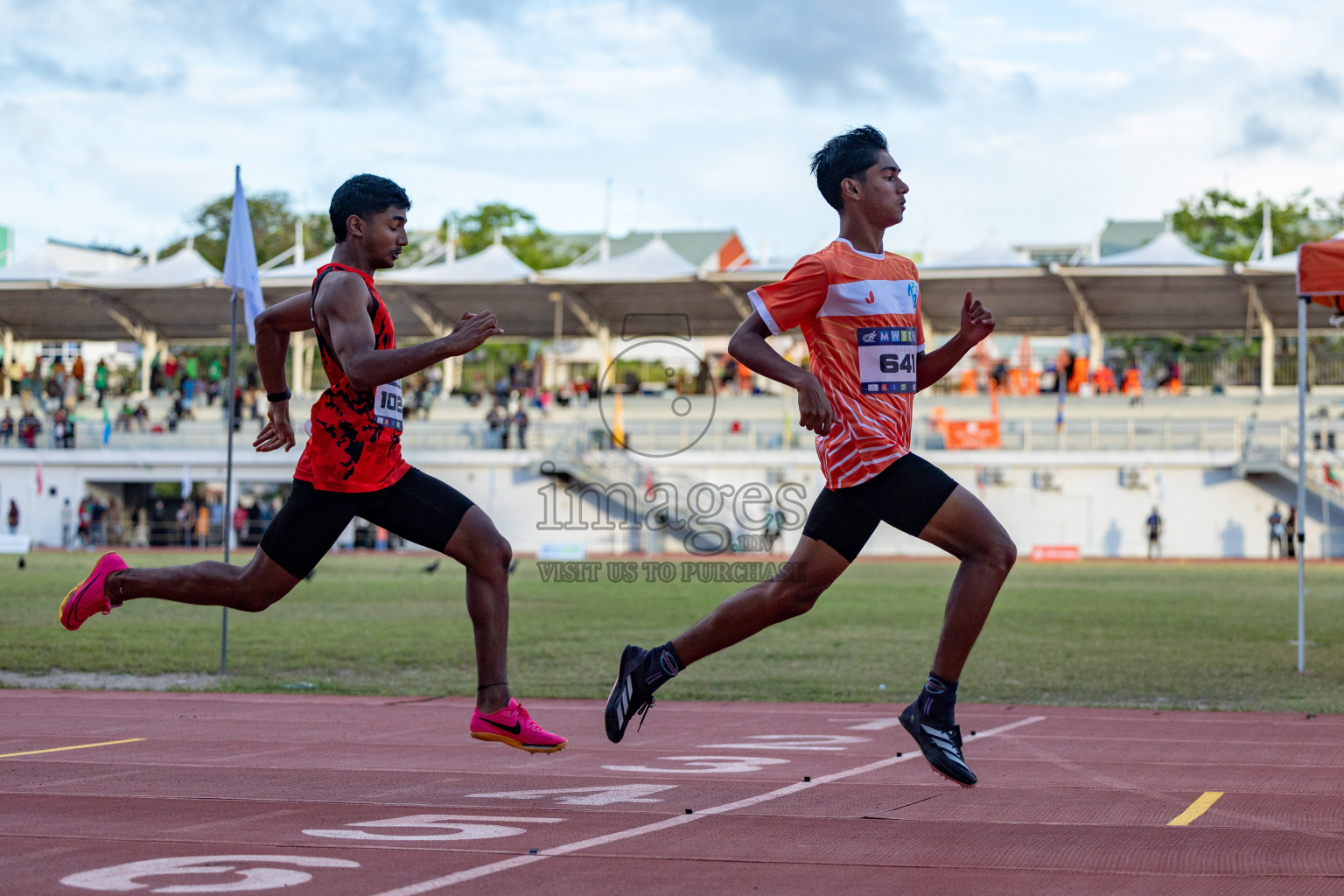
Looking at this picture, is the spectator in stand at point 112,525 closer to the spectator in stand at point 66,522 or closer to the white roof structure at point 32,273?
the spectator in stand at point 66,522

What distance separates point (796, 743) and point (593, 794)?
213cm

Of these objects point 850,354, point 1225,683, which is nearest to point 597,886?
point 850,354

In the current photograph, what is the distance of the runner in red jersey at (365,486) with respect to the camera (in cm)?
529

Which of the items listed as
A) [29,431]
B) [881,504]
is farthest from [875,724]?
[29,431]

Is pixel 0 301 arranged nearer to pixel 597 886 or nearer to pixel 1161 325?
pixel 1161 325

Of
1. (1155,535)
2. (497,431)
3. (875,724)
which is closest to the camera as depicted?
(875,724)

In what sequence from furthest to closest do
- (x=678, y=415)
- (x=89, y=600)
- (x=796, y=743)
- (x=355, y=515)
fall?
(x=678, y=415)
(x=796, y=743)
(x=89, y=600)
(x=355, y=515)

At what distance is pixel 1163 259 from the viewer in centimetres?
4556

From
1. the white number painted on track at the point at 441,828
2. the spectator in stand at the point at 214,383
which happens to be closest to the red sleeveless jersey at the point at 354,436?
the white number painted on track at the point at 441,828

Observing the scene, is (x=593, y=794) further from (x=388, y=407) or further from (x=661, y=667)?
(x=388, y=407)

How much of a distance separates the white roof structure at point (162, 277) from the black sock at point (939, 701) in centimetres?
4847

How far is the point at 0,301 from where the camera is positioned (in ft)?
181

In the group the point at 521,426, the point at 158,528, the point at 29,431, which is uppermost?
the point at 521,426

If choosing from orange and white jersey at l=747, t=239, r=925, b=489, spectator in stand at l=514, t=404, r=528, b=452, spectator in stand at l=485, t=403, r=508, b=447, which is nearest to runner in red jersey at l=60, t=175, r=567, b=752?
orange and white jersey at l=747, t=239, r=925, b=489
